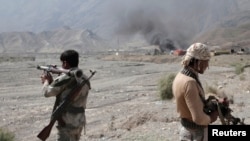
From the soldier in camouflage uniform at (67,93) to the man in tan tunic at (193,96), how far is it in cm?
161

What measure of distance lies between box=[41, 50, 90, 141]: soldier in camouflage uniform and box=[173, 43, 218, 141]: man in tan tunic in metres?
1.61

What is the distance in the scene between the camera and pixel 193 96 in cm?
473

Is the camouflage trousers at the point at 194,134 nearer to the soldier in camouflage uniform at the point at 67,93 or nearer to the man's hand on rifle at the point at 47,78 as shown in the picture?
the soldier in camouflage uniform at the point at 67,93

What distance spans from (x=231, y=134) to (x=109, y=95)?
2154cm

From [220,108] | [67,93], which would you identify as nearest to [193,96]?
[220,108]

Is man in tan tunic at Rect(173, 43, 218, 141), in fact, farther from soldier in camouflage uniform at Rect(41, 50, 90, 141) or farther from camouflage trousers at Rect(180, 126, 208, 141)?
soldier in camouflage uniform at Rect(41, 50, 90, 141)

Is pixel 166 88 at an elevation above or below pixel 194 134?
below

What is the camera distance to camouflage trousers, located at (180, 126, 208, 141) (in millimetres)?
4961

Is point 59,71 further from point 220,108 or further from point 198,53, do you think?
point 220,108

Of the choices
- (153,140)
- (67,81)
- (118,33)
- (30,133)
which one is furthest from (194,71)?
(118,33)

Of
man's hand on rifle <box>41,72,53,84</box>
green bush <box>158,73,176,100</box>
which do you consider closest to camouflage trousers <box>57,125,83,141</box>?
man's hand on rifle <box>41,72,53,84</box>

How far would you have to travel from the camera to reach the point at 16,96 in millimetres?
27672

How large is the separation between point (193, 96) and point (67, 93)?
1.91 m

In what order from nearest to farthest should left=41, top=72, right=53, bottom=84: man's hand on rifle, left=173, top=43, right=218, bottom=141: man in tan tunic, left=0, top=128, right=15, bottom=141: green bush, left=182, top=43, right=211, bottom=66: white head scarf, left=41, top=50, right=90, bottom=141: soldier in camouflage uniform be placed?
left=173, top=43, right=218, bottom=141: man in tan tunic, left=182, top=43, right=211, bottom=66: white head scarf, left=41, top=50, right=90, bottom=141: soldier in camouflage uniform, left=41, top=72, right=53, bottom=84: man's hand on rifle, left=0, top=128, right=15, bottom=141: green bush
